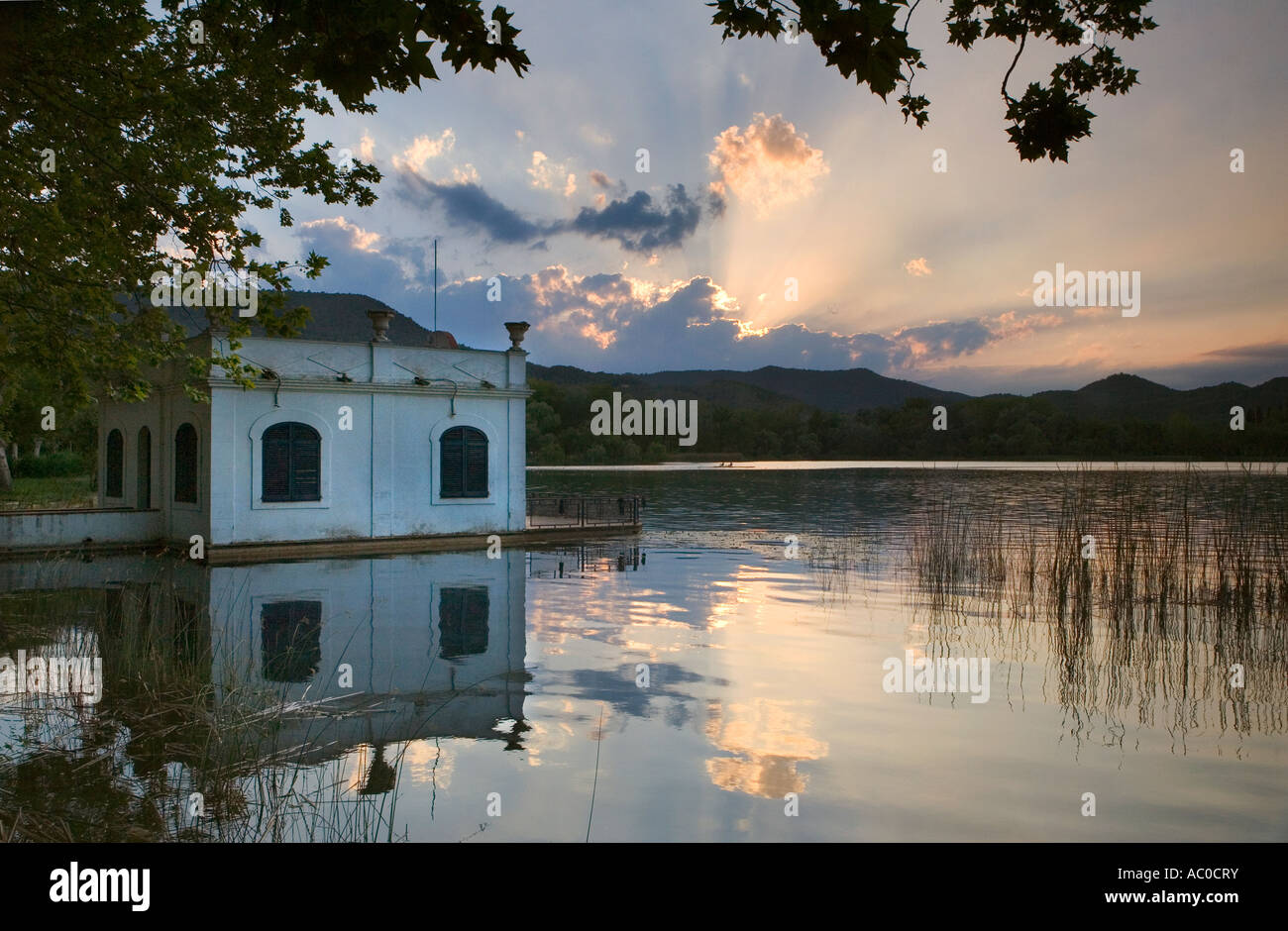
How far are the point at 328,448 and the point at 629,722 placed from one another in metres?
16.6

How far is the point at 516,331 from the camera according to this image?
26047 millimetres

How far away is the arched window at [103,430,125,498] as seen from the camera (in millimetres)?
25297

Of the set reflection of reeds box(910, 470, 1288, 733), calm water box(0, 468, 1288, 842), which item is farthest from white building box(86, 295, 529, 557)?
reflection of reeds box(910, 470, 1288, 733)

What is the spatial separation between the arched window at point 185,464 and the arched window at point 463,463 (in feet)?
19.0

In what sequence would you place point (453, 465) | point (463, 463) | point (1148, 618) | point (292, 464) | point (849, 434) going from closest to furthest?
point (1148, 618) → point (292, 464) → point (453, 465) → point (463, 463) → point (849, 434)

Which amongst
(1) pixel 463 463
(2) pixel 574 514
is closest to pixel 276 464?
(1) pixel 463 463

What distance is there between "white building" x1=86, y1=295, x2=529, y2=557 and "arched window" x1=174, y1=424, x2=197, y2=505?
1.8 inches

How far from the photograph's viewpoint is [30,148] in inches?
391

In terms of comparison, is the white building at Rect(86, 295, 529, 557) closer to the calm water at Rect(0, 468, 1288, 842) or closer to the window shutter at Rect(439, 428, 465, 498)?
the window shutter at Rect(439, 428, 465, 498)

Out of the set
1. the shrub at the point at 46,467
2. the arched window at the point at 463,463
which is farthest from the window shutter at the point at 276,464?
the shrub at the point at 46,467

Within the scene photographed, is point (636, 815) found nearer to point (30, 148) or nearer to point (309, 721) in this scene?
point (309, 721)

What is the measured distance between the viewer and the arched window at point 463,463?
81.3 feet

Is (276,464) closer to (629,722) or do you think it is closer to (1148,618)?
(629,722)

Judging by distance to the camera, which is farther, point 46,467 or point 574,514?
point 46,467
